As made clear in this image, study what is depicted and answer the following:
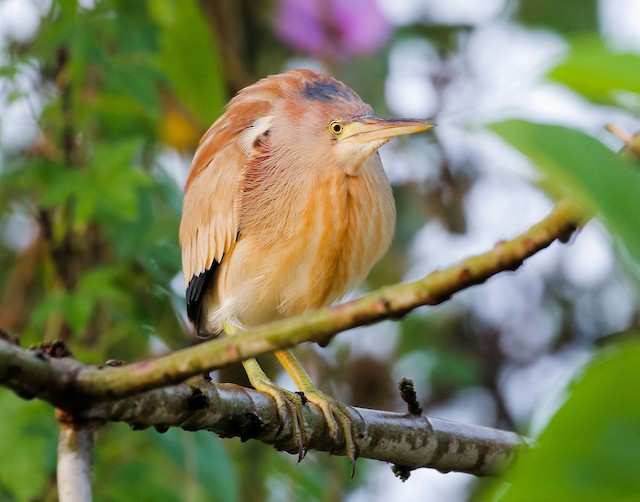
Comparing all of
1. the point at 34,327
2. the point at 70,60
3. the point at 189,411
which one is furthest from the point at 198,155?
the point at 189,411

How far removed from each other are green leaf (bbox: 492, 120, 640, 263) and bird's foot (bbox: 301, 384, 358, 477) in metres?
1.32

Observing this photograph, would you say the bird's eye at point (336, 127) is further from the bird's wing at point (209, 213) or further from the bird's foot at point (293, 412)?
the bird's foot at point (293, 412)

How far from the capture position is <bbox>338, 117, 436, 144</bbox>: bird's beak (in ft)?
5.92

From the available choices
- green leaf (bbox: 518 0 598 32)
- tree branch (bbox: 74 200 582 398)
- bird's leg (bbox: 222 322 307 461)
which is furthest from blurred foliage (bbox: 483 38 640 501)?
green leaf (bbox: 518 0 598 32)

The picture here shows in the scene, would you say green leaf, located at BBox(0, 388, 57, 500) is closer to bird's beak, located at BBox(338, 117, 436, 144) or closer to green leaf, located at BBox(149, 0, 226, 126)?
bird's beak, located at BBox(338, 117, 436, 144)

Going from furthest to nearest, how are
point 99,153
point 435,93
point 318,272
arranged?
point 435,93 → point 99,153 → point 318,272

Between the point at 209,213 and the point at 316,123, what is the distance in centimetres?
33

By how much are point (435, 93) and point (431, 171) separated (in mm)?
266

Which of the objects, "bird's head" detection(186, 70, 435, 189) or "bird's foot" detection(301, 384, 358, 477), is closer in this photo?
"bird's foot" detection(301, 384, 358, 477)

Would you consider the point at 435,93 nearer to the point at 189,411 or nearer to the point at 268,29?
the point at 268,29

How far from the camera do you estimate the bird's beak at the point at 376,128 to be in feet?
5.92

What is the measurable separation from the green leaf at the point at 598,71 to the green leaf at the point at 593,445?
0.10m

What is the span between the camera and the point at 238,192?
221cm

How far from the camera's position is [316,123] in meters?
2.21
